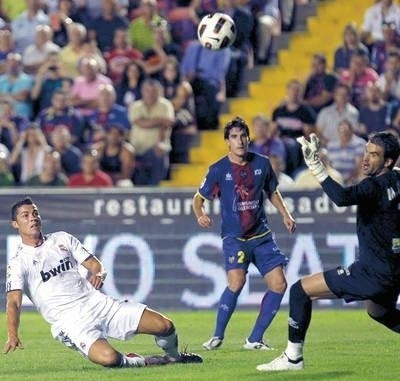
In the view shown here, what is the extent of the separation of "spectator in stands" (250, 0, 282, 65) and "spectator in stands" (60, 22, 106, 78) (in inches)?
95.8

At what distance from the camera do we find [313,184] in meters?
20.8

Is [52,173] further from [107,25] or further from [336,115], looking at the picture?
[336,115]

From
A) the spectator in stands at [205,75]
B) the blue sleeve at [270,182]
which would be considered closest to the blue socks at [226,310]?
the blue sleeve at [270,182]

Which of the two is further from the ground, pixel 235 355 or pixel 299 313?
pixel 299 313

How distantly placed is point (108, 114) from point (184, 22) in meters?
2.30

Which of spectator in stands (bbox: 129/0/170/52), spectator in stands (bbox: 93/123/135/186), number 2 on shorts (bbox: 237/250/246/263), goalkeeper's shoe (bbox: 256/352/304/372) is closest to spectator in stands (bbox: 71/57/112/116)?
spectator in stands (bbox: 129/0/170/52)

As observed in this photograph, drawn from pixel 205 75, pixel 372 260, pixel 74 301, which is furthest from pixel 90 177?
pixel 372 260

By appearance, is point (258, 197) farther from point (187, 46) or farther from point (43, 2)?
point (43, 2)

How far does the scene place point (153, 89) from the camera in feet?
73.5

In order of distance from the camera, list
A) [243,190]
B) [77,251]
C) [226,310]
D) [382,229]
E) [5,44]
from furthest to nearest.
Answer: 1. [5,44]
2. [243,190]
3. [226,310]
4. [77,251]
5. [382,229]

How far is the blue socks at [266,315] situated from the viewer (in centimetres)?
1405

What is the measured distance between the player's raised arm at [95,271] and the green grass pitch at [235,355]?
699 millimetres

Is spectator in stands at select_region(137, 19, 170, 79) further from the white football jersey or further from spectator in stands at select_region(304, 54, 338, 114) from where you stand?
the white football jersey

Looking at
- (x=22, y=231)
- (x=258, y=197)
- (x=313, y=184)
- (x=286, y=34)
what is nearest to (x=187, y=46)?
(x=286, y=34)
